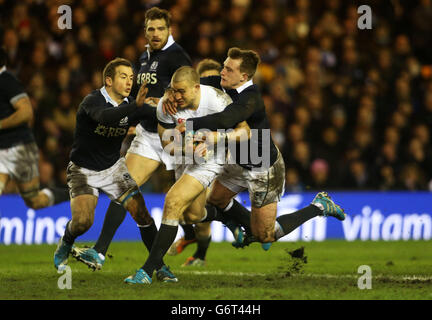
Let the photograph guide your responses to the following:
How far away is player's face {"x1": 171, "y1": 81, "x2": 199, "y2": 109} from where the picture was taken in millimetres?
7207

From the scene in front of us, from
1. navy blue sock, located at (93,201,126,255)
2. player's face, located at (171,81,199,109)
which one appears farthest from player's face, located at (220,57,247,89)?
navy blue sock, located at (93,201,126,255)

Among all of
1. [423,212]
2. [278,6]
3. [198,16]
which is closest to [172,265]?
[423,212]

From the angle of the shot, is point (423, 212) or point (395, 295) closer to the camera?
point (395, 295)

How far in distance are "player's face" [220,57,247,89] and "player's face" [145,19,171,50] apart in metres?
1.25

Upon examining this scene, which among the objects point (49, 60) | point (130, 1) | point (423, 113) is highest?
point (130, 1)

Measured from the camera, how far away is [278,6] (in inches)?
638

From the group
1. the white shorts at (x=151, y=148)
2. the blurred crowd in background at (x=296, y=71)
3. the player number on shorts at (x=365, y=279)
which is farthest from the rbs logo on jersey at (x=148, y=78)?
the blurred crowd in background at (x=296, y=71)

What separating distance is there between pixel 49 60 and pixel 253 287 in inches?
319

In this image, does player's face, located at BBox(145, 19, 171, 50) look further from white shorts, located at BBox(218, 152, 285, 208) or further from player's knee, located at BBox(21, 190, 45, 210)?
player's knee, located at BBox(21, 190, 45, 210)

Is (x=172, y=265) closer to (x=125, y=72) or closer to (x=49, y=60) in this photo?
(x=125, y=72)

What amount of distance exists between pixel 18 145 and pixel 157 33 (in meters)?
2.39

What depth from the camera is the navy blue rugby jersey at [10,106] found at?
30.7 ft

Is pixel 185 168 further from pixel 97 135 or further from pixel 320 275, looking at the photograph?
pixel 320 275

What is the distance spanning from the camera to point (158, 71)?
856 centimetres
